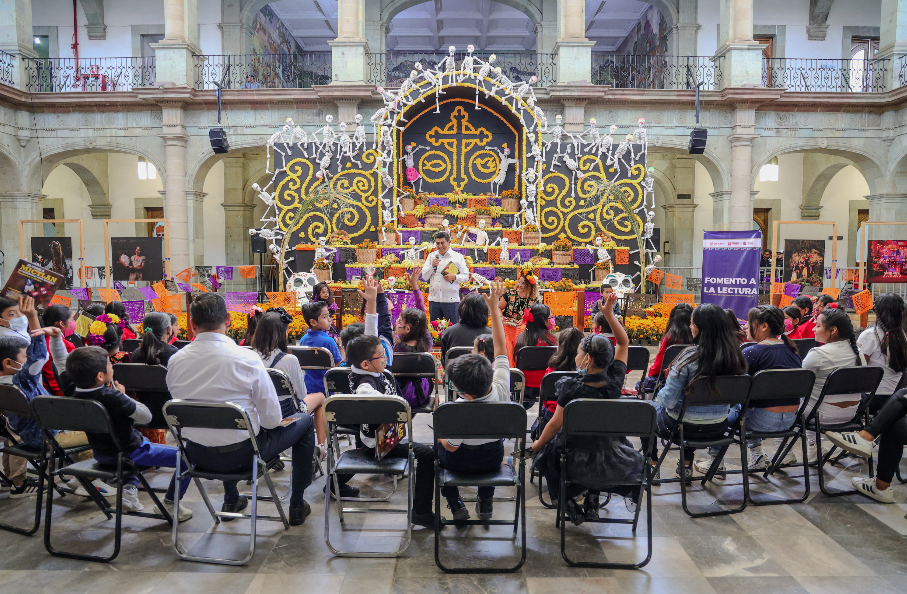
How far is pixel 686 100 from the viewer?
13094 mm

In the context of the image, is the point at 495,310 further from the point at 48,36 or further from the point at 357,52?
the point at 48,36

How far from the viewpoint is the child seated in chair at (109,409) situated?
3.22 m

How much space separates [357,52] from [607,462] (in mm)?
11636

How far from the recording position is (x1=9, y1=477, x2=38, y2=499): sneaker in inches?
154

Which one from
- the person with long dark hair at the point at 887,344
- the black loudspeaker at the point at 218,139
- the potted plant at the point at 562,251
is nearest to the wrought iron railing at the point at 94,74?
the black loudspeaker at the point at 218,139

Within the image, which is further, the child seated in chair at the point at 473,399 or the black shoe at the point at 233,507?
the black shoe at the point at 233,507

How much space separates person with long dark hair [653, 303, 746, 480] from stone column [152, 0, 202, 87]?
12.5m

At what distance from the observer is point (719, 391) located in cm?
347

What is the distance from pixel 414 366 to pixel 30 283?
2.65 metres

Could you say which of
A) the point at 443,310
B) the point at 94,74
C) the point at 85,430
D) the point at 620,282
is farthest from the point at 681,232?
the point at 85,430

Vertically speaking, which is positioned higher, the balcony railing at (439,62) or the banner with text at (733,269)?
the balcony railing at (439,62)

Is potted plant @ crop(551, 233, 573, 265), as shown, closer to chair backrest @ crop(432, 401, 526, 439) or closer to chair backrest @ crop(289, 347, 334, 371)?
chair backrest @ crop(289, 347, 334, 371)

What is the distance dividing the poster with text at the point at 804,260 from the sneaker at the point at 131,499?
437 inches

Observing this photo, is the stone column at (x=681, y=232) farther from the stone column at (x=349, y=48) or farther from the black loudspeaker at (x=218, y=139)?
the black loudspeaker at (x=218, y=139)
